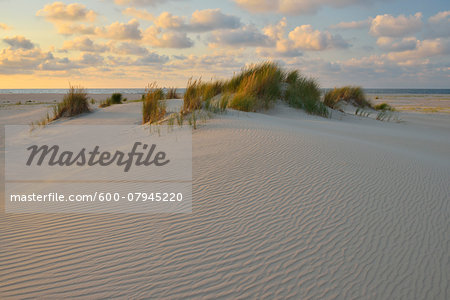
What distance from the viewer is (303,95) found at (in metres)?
11.0

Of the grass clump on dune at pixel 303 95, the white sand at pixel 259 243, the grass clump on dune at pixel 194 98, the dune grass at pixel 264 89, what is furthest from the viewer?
the grass clump on dune at pixel 303 95

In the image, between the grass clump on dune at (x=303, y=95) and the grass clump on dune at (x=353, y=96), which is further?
the grass clump on dune at (x=353, y=96)

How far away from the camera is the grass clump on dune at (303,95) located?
1057 cm

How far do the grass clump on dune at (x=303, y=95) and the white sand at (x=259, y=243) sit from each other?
23.3 feet

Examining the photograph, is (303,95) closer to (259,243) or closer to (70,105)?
(70,105)

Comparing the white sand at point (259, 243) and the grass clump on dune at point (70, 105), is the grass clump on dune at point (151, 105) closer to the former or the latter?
the grass clump on dune at point (70, 105)

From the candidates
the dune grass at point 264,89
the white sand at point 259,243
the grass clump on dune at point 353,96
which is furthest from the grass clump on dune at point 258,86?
the white sand at point 259,243

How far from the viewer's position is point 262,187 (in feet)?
10.3

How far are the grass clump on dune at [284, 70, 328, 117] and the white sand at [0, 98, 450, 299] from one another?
7087 mm

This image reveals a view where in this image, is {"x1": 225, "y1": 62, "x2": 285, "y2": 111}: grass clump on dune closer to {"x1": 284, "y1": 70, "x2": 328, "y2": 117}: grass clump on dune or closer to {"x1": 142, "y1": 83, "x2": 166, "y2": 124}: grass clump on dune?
{"x1": 284, "y1": 70, "x2": 328, "y2": 117}: grass clump on dune

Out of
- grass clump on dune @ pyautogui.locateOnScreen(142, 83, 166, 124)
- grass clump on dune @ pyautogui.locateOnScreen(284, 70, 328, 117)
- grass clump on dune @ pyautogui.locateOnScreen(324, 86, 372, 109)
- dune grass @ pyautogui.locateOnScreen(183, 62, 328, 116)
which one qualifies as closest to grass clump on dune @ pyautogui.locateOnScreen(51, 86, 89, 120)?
grass clump on dune @ pyautogui.locateOnScreen(142, 83, 166, 124)

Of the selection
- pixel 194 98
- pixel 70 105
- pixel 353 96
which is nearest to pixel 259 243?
pixel 194 98

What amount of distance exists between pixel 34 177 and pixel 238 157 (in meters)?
2.95

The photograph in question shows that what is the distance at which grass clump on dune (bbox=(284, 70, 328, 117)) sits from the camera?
1057 centimetres
